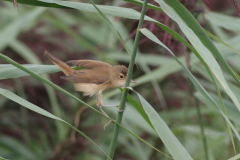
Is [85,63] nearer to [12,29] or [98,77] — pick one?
[98,77]

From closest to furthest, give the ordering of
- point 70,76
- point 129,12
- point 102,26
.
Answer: point 129,12 < point 70,76 < point 102,26

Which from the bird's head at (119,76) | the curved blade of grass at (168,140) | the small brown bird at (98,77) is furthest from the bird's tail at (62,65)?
the curved blade of grass at (168,140)

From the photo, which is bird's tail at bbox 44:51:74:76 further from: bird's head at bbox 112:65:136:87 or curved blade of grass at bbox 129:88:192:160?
curved blade of grass at bbox 129:88:192:160

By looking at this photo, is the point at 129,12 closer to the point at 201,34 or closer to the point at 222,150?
the point at 201,34

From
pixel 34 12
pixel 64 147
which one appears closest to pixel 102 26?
pixel 34 12

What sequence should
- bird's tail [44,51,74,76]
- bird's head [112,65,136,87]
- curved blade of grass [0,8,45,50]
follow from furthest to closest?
curved blade of grass [0,8,45,50] → bird's head [112,65,136,87] → bird's tail [44,51,74,76]

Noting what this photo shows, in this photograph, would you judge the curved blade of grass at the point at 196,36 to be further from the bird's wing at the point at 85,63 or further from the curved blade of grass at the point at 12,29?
the curved blade of grass at the point at 12,29

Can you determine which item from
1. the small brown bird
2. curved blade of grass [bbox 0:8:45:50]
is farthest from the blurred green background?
the small brown bird

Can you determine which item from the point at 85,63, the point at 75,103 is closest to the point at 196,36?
the point at 85,63
